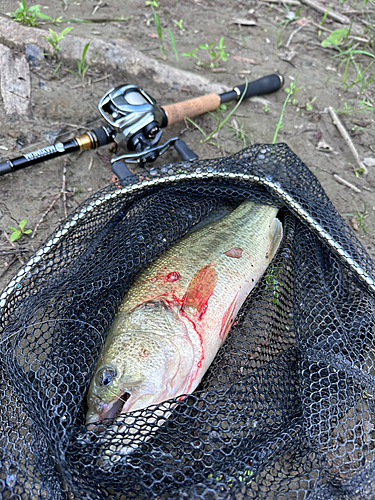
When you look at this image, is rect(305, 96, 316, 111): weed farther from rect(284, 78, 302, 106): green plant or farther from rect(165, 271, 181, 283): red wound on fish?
rect(165, 271, 181, 283): red wound on fish

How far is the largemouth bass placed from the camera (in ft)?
6.71

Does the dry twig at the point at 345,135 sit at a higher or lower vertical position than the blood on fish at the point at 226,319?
higher

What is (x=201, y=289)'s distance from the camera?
248 cm

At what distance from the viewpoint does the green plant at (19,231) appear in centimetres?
304

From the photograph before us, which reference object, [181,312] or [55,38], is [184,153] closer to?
[181,312]

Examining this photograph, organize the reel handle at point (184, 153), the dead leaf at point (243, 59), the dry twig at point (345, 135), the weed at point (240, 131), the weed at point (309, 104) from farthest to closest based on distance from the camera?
the dead leaf at point (243, 59), the weed at point (309, 104), the weed at point (240, 131), the dry twig at point (345, 135), the reel handle at point (184, 153)

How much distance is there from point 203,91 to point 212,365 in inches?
126

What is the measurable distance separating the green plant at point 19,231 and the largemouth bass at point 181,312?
1.15 metres

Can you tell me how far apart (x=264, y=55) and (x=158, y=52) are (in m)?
1.35

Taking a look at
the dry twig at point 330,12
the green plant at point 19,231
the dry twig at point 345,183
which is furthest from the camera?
the dry twig at point 330,12

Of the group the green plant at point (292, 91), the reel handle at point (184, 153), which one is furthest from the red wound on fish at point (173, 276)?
the green plant at point (292, 91)

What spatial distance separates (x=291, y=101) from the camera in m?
4.53

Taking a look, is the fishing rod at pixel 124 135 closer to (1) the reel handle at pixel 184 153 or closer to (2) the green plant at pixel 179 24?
(1) the reel handle at pixel 184 153

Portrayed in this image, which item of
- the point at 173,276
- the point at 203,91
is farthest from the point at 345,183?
the point at 173,276
